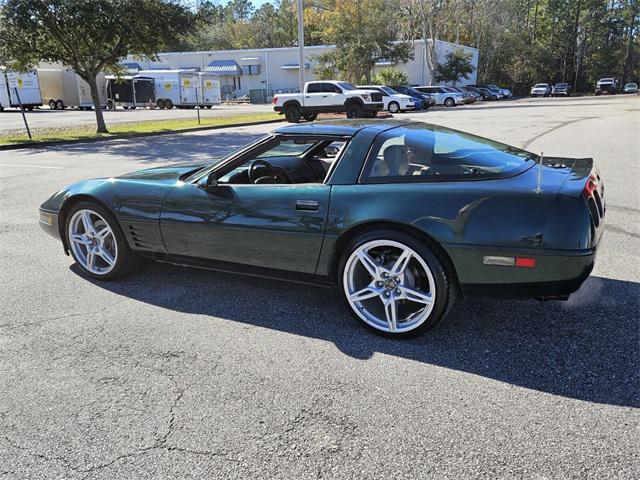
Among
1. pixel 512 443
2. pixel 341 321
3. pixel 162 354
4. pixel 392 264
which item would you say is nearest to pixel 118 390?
pixel 162 354

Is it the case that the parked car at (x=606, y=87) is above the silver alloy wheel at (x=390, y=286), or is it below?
above

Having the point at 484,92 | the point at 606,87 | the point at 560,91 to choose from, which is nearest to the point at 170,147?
the point at 484,92

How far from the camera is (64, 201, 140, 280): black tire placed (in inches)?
167

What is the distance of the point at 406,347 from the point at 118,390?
67.0 inches

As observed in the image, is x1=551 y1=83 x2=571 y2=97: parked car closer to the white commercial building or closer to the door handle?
the white commercial building

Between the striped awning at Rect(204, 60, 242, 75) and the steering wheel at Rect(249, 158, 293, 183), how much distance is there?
187 feet

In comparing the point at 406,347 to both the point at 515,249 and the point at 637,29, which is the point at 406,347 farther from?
the point at 637,29

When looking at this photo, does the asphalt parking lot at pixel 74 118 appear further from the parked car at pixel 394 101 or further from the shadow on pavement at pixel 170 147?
the parked car at pixel 394 101

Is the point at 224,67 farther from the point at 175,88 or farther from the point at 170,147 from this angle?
the point at 170,147

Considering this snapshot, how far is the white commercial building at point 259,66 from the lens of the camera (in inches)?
2103

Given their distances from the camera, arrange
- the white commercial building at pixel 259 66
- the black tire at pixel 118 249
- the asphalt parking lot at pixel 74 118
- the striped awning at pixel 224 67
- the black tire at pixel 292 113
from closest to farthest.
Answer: the black tire at pixel 118 249 < the asphalt parking lot at pixel 74 118 < the black tire at pixel 292 113 < the white commercial building at pixel 259 66 < the striped awning at pixel 224 67

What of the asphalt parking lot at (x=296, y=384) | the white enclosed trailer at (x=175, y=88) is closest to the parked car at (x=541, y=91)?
the white enclosed trailer at (x=175, y=88)

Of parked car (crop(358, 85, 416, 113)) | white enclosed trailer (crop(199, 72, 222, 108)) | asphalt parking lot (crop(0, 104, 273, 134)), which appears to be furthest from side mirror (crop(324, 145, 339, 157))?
white enclosed trailer (crop(199, 72, 222, 108))

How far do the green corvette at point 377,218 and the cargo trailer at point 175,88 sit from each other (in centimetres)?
4004
